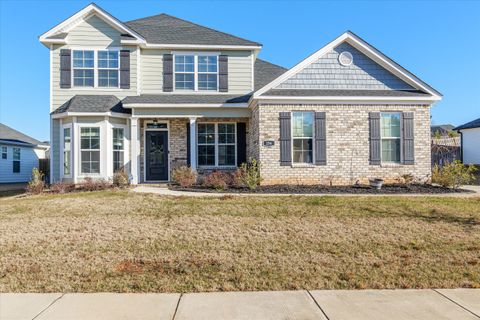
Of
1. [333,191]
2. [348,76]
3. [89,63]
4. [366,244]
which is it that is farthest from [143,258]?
[89,63]

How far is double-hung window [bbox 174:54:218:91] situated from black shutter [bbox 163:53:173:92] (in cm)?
22

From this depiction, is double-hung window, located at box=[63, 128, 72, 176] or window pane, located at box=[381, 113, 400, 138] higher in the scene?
window pane, located at box=[381, 113, 400, 138]

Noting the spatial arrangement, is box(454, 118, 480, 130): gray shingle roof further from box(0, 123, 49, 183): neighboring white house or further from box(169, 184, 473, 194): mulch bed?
box(0, 123, 49, 183): neighboring white house

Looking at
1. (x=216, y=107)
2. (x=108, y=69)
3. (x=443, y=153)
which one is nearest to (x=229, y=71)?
(x=216, y=107)

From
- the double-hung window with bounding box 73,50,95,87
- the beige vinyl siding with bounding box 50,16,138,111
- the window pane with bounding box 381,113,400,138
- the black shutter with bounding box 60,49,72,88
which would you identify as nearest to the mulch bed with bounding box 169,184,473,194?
the window pane with bounding box 381,113,400,138

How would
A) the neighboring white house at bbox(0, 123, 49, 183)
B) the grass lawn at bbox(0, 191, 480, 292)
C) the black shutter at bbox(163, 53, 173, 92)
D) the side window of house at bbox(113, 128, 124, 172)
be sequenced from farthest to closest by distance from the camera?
the neighboring white house at bbox(0, 123, 49, 183) → the black shutter at bbox(163, 53, 173, 92) → the side window of house at bbox(113, 128, 124, 172) → the grass lawn at bbox(0, 191, 480, 292)

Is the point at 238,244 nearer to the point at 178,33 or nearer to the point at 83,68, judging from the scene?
the point at 83,68

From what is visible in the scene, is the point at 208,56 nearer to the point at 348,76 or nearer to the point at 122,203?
the point at 348,76

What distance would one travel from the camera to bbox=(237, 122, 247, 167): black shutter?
1545cm

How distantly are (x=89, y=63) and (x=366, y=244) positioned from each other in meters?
13.4

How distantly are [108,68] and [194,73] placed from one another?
3655 mm

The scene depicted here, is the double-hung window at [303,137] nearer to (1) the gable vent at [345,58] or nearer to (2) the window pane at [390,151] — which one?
(1) the gable vent at [345,58]

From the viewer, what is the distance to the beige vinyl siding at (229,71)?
15359mm

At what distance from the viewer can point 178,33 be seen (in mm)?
16109
